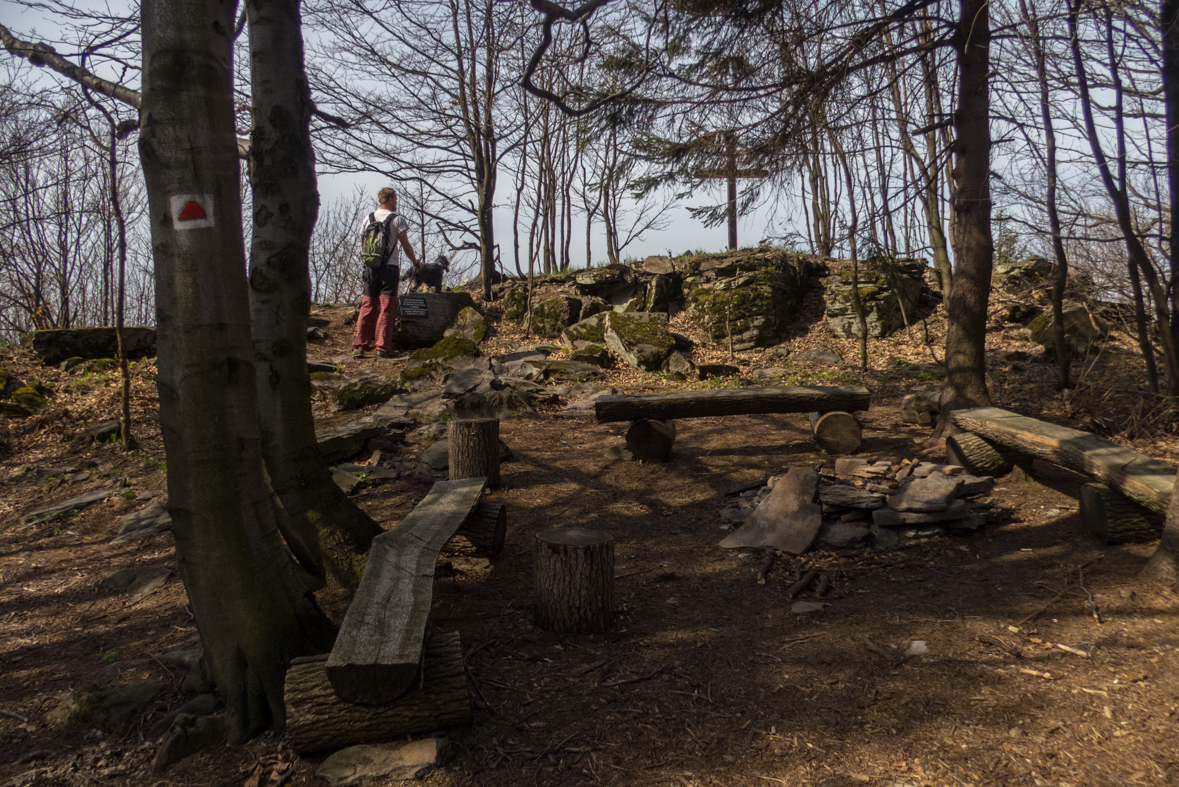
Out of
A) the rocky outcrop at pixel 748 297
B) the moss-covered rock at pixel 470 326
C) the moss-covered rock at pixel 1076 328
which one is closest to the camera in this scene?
the moss-covered rock at pixel 1076 328

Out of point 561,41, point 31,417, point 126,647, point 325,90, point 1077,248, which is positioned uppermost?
point 325,90

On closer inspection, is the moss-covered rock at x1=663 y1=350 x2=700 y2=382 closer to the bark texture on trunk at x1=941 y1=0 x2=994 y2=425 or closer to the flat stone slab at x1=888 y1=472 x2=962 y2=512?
the bark texture on trunk at x1=941 y1=0 x2=994 y2=425

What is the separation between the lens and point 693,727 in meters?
2.50

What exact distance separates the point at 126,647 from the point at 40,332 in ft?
27.1

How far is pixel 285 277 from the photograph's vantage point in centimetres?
364

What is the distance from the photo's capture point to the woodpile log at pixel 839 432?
20.1 feet

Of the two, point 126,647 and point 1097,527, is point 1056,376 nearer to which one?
point 1097,527

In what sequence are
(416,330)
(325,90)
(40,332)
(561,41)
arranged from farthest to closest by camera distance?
(325,90)
(416,330)
(40,332)
(561,41)

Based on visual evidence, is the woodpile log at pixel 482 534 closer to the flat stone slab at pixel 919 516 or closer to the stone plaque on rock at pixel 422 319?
the flat stone slab at pixel 919 516

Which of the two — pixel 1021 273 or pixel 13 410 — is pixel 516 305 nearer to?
pixel 13 410

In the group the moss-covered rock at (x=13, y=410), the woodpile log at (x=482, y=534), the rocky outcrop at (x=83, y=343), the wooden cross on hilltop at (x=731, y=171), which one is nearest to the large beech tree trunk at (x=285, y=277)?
the woodpile log at (x=482, y=534)

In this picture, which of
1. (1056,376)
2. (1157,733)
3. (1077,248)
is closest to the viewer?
(1157,733)

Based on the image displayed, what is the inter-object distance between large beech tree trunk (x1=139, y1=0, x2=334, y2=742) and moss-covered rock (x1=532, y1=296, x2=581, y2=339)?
1002 cm

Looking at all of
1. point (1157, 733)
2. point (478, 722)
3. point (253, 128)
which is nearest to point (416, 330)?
point (253, 128)
